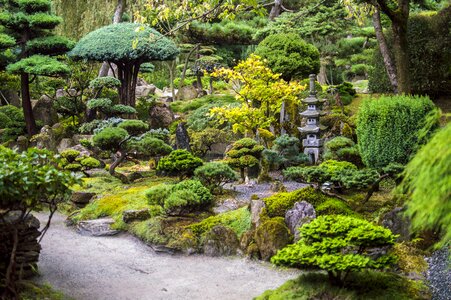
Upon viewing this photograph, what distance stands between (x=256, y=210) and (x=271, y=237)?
0.79 metres

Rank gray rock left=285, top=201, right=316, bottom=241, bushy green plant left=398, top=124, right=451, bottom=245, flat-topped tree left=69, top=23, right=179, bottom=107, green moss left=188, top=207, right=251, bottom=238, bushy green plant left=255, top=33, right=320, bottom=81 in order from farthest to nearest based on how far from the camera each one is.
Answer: flat-topped tree left=69, top=23, right=179, bottom=107 → bushy green plant left=255, top=33, right=320, bottom=81 → green moss left=188, top=207, right=251, bottom=238 → gray rock left=285, top=201, right=316, bottom=241 → bushy green plant left=398, top=124, right=451, bottom=245

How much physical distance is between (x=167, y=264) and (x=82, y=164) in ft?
17.3

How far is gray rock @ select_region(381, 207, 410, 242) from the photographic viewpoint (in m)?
7.50

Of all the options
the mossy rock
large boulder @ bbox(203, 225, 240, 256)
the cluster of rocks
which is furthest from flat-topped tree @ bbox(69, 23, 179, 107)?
the cluster of rocks

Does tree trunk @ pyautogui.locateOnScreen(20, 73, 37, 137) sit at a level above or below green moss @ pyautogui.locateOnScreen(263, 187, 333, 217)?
above

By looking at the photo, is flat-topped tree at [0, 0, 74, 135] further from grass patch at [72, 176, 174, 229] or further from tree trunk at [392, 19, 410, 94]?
tree trunk at [392, 19, 410, 94]

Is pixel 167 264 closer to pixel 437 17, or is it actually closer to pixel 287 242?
pixel 287 242

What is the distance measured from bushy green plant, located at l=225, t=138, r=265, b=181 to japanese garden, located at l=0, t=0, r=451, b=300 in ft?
0.10

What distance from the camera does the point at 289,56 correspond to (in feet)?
46.9

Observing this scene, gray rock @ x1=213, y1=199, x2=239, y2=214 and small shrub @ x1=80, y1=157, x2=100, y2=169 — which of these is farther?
small shrub @ x1=80, y1=157, x2=100, y2=169

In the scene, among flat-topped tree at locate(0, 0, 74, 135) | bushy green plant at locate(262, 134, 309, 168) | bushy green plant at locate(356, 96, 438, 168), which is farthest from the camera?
flat-topped tree at locate(0, 0, 74, 135)

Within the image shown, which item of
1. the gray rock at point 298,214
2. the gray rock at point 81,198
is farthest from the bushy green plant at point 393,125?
the gray rock at point 81,198

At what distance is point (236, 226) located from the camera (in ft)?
28.5

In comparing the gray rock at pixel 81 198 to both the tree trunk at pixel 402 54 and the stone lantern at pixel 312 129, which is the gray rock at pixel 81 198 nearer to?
the stone lantern at pixel 312 129
